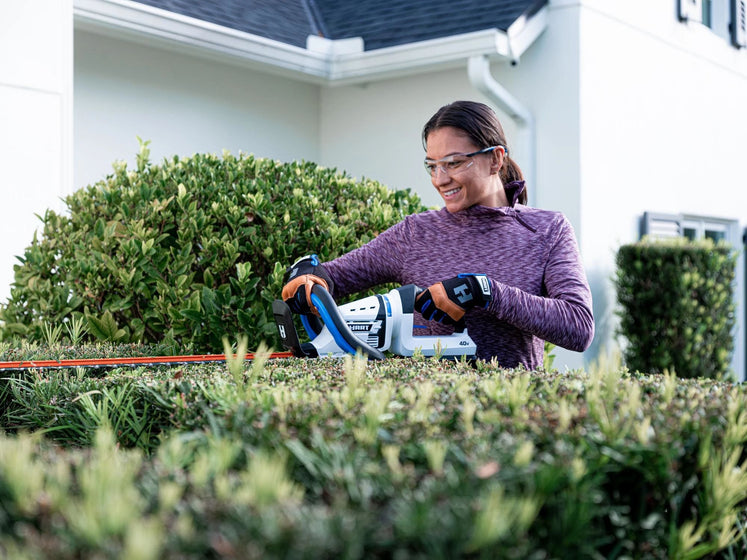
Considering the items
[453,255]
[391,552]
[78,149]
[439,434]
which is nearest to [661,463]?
[439,434]

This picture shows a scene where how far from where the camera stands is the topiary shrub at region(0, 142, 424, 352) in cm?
376

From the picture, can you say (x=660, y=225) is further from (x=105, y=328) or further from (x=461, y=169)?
(x=105, y=328)

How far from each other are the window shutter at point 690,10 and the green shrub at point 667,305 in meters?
3.15

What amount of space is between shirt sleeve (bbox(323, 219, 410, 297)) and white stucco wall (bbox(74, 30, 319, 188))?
13.9 feet

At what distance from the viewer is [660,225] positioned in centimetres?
970

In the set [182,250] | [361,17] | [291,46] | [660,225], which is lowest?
[182,250]

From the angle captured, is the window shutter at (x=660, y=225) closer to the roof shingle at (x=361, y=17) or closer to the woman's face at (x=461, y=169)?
the roof shingle at (x=361, y=17)

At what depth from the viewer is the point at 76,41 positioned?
705cm

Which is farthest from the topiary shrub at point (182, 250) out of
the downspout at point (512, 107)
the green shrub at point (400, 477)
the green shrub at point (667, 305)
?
the green shrub at point (667, 305)

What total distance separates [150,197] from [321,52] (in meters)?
4.90

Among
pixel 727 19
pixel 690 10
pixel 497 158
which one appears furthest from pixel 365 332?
pixel 727 19

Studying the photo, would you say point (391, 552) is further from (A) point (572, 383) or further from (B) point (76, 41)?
(B) point (76, 41)

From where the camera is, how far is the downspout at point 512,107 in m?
7.73

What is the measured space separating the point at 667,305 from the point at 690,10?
410cm
